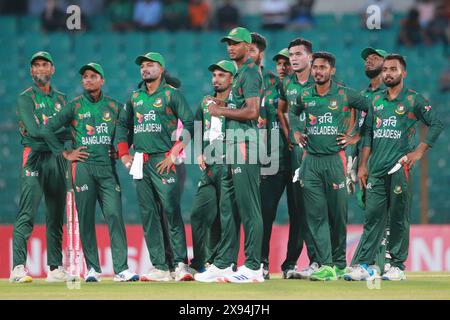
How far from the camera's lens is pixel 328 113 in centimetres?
1071

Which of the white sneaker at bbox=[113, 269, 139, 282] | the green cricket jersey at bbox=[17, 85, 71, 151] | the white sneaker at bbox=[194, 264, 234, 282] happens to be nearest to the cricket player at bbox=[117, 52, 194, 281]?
the white sneaker at bbox=[113, 269, 139, 282]

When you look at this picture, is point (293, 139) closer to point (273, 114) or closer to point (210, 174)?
point (273, 114)

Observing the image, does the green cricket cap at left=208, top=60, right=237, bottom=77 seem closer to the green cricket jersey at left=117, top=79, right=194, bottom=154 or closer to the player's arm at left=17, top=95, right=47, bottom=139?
the green cricket jersey at left=117, top=79, right=194, bottom=154

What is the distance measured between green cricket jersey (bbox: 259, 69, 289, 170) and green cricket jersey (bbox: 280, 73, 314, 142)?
0.07 meters

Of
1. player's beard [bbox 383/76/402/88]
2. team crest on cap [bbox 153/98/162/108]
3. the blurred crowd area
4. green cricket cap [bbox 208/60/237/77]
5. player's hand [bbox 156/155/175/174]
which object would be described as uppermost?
the blurred crowd area

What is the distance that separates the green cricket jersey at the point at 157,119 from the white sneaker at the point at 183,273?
1.11m

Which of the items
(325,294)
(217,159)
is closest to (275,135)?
(217,159)

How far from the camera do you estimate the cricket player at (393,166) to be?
10.6 meters

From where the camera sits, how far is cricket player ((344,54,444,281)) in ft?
34.7

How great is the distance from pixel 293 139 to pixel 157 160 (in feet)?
4.66

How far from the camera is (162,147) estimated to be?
10.7 m

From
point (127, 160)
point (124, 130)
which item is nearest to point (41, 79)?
point (124, 130)

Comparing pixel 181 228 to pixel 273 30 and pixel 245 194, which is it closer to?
pixel 245 194

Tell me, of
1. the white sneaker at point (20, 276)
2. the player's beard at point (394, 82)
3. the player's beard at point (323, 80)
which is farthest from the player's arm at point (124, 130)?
the player's beard at point (394, 82)
